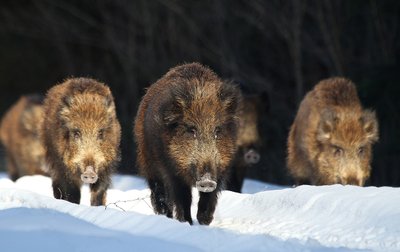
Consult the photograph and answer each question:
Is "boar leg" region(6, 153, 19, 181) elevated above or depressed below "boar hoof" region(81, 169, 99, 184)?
above

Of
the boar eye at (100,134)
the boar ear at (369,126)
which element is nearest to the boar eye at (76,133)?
the boar eye at (100,134)

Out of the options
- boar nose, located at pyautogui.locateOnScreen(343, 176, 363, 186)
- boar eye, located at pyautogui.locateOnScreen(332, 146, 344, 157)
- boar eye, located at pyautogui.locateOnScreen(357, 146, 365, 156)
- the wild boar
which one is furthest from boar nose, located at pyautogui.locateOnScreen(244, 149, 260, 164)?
boar nose, located at pyautogui.locateOnScreen(343, 176, 363, 186)

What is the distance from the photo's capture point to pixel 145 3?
70.5 ft

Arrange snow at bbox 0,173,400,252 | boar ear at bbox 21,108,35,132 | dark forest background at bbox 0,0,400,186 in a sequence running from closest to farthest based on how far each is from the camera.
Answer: snow at bbox 0,173,400,252, boar ear at bbox 21,108,35,132, dark forest background at bbox 0,0,400,186

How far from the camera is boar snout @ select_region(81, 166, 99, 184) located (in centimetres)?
871

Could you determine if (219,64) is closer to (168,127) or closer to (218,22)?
(218,22)

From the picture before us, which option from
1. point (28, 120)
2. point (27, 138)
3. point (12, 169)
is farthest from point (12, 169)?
point (28, 120)

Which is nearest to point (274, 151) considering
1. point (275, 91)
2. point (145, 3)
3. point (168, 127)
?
point (275, 91)

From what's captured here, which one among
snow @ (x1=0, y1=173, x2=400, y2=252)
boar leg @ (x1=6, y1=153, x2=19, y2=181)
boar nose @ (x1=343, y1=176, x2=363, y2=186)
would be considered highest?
boar leg @ (x1=6, y1=153, x2=19, y2=181)

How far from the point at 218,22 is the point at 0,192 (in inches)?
458

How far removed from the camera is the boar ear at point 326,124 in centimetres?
1051

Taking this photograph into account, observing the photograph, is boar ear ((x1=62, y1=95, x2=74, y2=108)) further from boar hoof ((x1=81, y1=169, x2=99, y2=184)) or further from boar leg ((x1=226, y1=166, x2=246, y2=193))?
boar leg ((x1=226, y1=166, x2=246, y2=193))

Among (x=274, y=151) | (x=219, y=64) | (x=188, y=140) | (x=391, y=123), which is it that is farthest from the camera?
(x=219, y=64)

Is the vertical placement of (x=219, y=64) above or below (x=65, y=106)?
above
